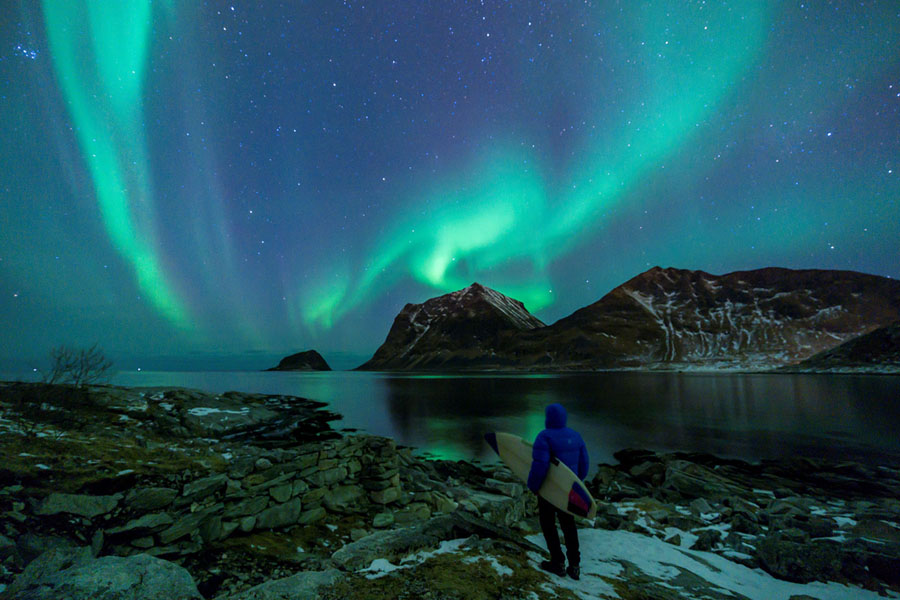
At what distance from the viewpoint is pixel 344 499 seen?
11172 millimetres

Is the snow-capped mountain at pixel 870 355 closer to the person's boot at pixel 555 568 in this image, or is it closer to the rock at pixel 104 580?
the person's boot at pixel 555 568

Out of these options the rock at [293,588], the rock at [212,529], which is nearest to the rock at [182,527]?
the rock at [212,529]

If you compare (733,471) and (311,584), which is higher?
(311,584)

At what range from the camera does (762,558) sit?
8977 millimetres

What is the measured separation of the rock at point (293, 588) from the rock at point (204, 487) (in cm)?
521

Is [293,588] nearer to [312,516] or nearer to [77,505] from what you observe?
[312,516]

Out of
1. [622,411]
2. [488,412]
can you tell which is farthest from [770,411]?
[488,412]

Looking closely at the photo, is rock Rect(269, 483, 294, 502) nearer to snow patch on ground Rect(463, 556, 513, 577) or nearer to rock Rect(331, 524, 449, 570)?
rock Rect(331, 524, 449, 570)

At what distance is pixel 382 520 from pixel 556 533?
19.3 ft

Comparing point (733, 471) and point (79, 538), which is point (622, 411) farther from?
point (79, 538)

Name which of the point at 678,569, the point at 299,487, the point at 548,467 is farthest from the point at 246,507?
the point at 678,569

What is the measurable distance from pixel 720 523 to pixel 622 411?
152ft

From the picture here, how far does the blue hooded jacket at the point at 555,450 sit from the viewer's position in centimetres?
696

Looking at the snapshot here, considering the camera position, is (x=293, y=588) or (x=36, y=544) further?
(x=36, y=544)
